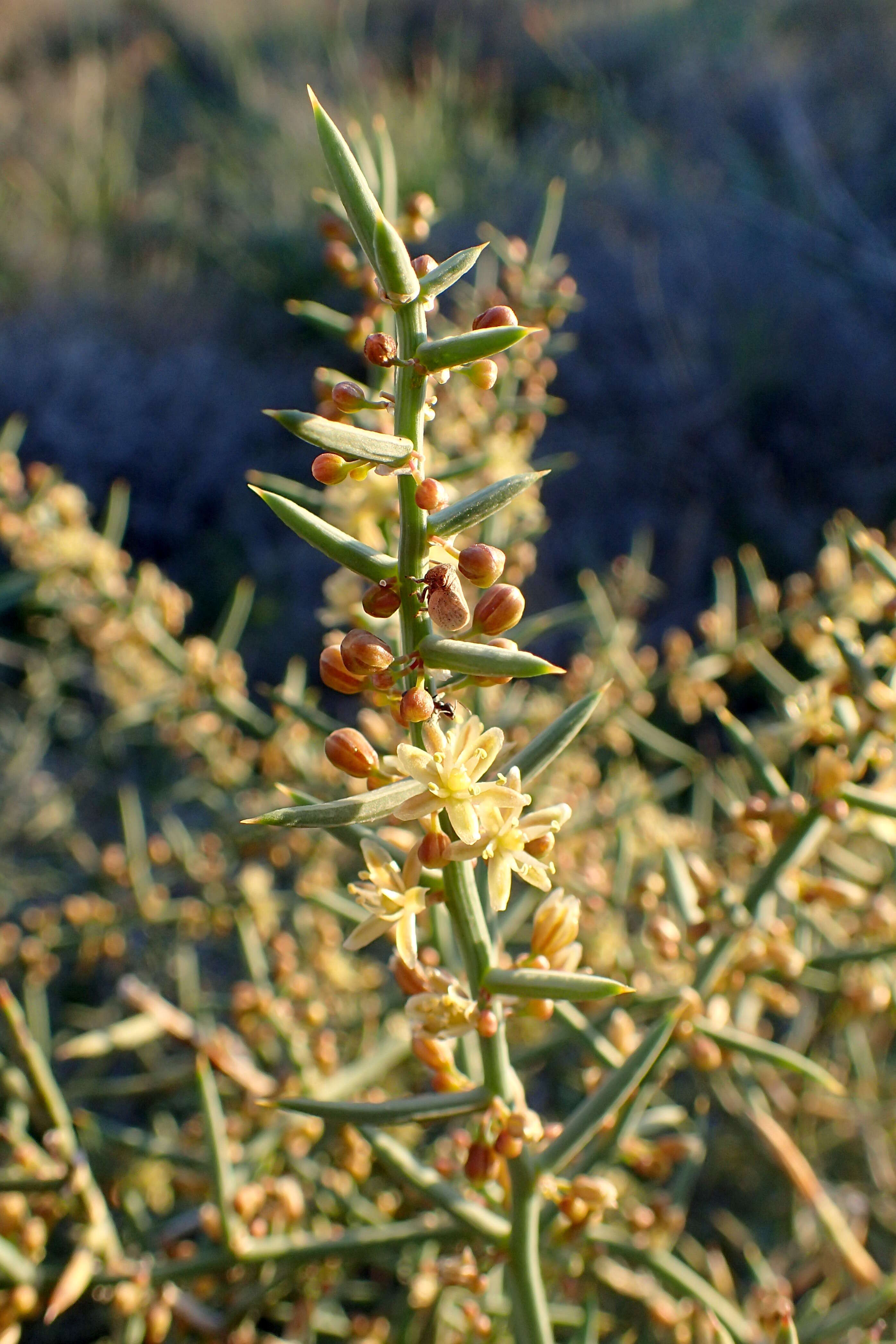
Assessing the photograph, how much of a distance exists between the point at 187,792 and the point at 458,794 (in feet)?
5.96

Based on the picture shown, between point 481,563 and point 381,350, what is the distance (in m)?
0.17

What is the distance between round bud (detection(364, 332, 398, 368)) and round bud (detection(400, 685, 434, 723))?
9.1 inches

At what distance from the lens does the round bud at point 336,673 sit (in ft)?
2.22

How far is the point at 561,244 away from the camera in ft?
20.5

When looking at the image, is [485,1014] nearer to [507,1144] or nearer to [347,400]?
[507,1144]

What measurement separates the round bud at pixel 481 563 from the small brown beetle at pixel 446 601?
5cm

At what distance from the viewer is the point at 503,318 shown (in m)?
0.69

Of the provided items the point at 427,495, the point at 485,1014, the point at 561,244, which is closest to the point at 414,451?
the point at 427,495

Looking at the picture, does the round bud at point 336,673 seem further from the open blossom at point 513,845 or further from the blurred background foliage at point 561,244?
the blurred background foliage at point 561,244

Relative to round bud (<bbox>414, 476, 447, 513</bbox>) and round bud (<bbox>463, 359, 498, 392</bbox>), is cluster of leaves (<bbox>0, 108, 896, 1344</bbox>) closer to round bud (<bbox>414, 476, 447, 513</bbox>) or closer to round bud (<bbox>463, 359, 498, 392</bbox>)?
round bud (<bbox>414, 476, 447, 513</bbox>)

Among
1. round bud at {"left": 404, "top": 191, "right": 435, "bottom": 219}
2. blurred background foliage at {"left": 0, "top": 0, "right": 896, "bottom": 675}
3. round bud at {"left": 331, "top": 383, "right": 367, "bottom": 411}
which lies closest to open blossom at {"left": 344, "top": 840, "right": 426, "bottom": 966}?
round bud at {"left": 331, "top": 383, "right": 367, "bottom": 411}

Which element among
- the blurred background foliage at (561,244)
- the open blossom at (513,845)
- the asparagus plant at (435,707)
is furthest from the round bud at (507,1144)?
the blurred background foliage at (561,244)

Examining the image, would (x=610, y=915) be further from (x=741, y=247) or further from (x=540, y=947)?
(x=741, y=247)

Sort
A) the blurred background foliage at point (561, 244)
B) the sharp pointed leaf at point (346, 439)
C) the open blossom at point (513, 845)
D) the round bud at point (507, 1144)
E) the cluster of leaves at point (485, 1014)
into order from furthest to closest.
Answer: the blurred background foliage at point (561, 244)
the cluster of leaves at point (485, 1014)
the round bud at point (507, 1144)
the open blossom at point (513, 845)
the sharp pointed leaf at point (346, 439)
